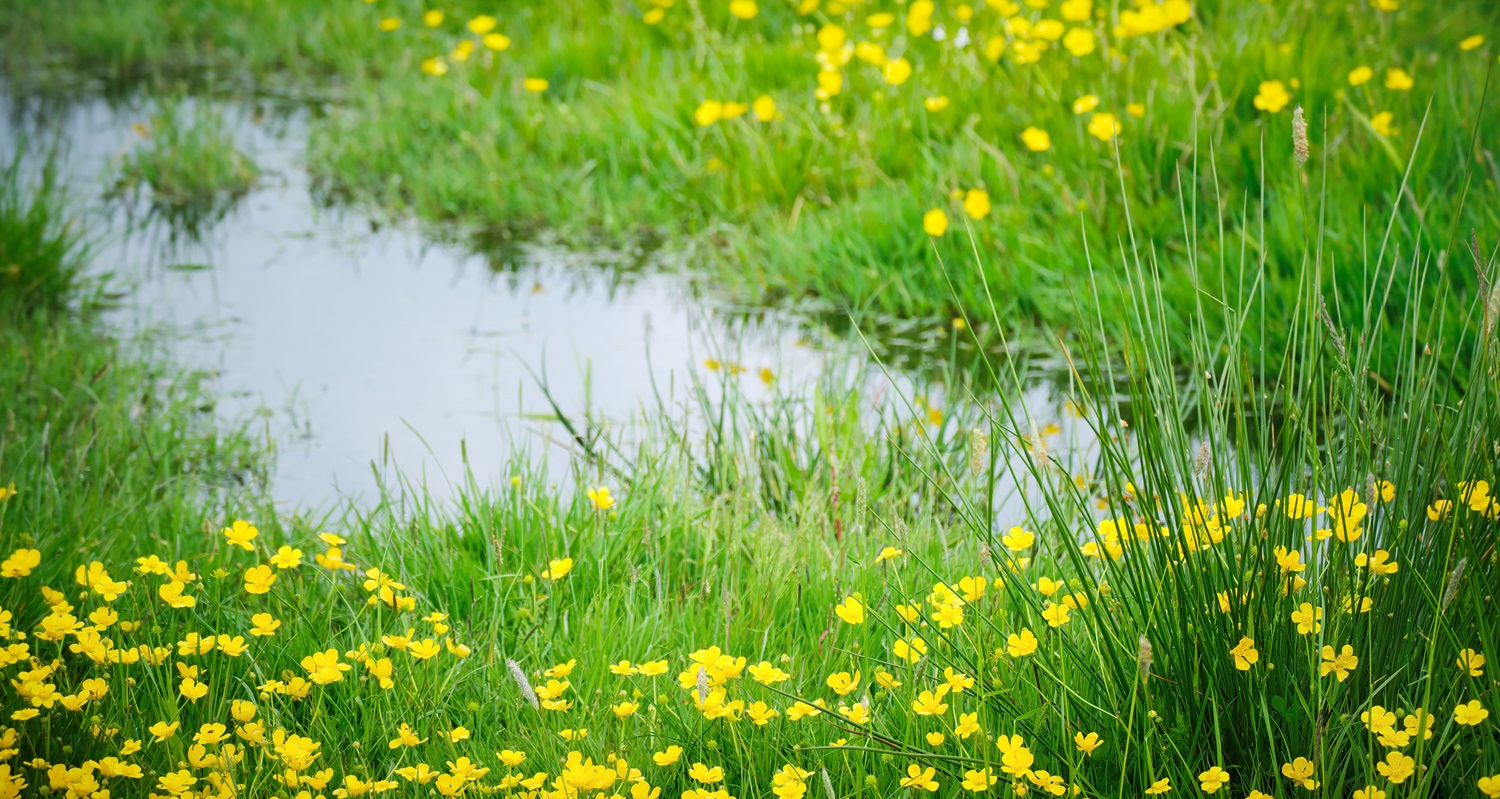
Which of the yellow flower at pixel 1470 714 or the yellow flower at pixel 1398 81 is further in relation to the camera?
the yellow flower at pixel 1398 81

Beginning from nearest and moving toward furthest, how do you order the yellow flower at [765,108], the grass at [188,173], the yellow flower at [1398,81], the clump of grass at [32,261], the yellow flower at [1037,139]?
the clump of grass at [32,261] → the yellow flower at [1037,139] → the yellow flower at [1398,81] → the yellow flower at [765,108] → the grass at [188,173]

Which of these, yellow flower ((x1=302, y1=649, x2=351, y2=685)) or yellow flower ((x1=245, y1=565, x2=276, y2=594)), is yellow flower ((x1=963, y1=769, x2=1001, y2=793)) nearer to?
yellow flower ((x1=302, y1=649, x2=351, y2=685))

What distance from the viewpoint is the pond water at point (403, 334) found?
9.62ft

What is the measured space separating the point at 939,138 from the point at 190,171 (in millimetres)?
2964

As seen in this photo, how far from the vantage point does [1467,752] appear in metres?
1.44

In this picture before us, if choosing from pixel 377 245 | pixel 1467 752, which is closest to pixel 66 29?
pixel 377 245

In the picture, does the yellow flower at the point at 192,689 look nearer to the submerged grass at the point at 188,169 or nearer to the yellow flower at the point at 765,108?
the yellow flower at the point at 765,108

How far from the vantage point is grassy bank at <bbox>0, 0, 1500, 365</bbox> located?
11.6ft

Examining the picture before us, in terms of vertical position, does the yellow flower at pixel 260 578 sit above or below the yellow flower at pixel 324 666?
above

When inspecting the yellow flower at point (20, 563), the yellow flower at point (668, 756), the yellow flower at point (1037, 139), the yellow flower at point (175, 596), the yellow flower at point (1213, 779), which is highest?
the yellow flower at point (1037, 139)

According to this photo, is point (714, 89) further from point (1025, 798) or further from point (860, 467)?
point (1025, 798)

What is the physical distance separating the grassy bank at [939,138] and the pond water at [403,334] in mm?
291

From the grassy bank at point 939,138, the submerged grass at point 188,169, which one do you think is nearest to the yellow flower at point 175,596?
the grassy bank at point 939,138

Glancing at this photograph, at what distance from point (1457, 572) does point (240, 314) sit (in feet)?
11.2
